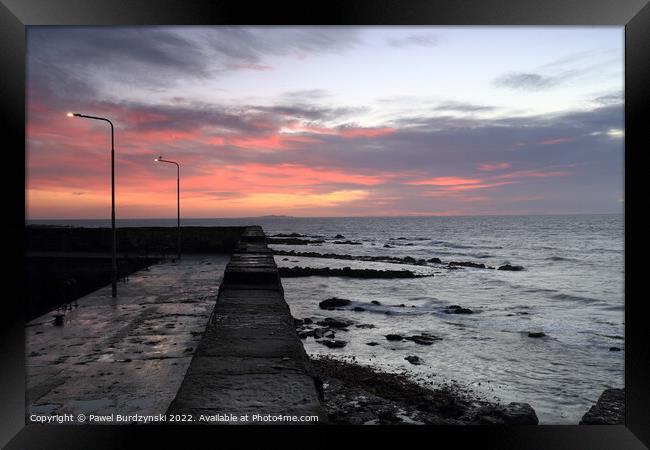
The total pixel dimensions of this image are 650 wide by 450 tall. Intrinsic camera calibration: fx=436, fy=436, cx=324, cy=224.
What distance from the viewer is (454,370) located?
1063 centimetres

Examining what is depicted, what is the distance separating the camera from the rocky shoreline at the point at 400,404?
285 inches

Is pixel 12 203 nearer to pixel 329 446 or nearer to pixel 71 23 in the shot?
pixel 71 23

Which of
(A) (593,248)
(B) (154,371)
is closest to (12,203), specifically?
(B) (154,371)

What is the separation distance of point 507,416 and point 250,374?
17.6 ft

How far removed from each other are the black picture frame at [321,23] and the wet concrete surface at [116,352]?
2.71 meters

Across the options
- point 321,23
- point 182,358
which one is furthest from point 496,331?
point 321,23

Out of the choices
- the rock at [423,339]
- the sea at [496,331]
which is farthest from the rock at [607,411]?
the rock at [423,339]

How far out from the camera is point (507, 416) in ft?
23.9

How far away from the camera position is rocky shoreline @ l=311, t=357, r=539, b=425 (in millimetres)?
7242

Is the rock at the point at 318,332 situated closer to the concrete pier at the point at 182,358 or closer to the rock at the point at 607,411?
the concrete pier at the point at 182,358

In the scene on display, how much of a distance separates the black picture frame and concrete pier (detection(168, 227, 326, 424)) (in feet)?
0.43

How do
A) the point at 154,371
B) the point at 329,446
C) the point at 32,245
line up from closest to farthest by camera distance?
1. the point at 329,446
2. the point at 154,371
3. the point at 32,245

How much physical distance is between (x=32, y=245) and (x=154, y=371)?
3812 centimetres

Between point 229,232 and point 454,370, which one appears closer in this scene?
point 454,370
